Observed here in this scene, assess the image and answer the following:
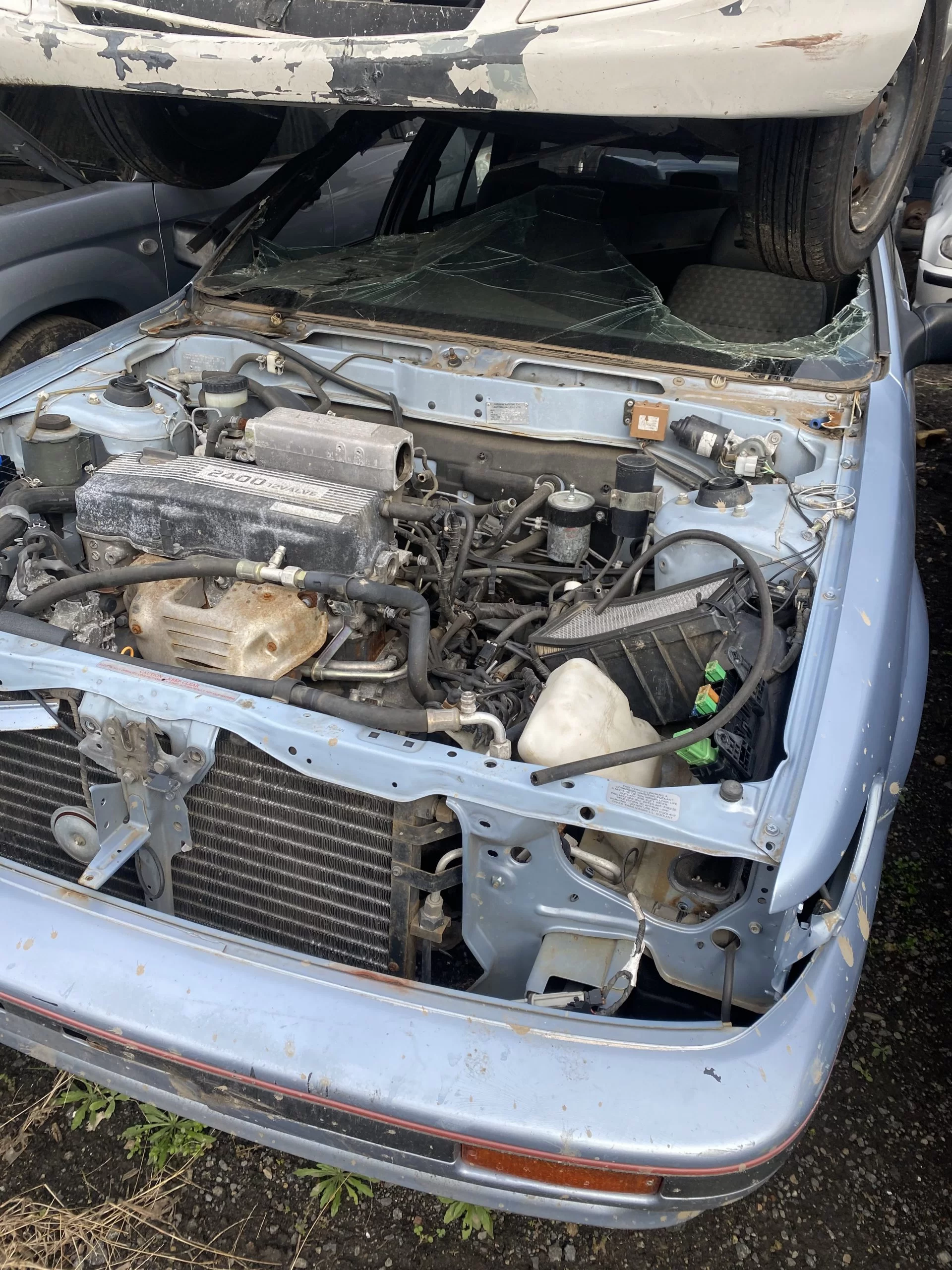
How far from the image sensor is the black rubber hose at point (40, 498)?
2.05 metres

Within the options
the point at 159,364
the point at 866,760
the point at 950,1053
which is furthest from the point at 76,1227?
the point at 159,364

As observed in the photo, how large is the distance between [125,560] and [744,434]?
137 centimetres

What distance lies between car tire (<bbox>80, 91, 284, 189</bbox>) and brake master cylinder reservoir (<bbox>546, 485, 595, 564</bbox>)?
1.41 meters

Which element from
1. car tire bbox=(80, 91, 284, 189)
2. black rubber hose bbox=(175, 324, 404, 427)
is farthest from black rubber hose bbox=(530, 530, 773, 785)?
car tire bbox=(80, 91, 284, 189)

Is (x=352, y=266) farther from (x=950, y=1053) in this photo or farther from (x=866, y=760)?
(x=950, y=1053)

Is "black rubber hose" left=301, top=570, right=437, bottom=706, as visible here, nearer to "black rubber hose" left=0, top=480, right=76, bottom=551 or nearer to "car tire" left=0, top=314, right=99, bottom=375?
"black rubber hose" left=0, top=480, right=76, bottom=551

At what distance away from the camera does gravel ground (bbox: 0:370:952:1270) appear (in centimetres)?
171

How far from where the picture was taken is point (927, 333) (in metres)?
2.62

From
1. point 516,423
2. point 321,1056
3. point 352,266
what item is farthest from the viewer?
point 352,266

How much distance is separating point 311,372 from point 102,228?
151cm

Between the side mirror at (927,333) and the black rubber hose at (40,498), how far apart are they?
2137mm

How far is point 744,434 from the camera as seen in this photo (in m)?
2.16

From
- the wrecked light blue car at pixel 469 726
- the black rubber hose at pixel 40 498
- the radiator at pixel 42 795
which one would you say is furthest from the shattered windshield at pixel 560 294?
the radiator at pixel 42 795

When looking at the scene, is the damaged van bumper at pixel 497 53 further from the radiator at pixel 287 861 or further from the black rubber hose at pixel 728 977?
the black rubber hose at pixel 728 977
